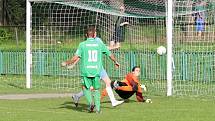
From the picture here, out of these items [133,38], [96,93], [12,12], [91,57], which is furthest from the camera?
[12,12]

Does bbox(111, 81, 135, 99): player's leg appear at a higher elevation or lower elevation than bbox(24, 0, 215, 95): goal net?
lower

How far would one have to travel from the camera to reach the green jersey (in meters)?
16.3

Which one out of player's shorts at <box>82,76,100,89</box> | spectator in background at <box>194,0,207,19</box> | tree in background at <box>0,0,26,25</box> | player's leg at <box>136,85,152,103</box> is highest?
tree in background at <box>0,0,26,25</box>

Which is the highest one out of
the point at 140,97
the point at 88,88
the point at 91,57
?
the point at 91,57

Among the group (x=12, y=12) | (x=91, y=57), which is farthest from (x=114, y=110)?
(x=12, y=12)

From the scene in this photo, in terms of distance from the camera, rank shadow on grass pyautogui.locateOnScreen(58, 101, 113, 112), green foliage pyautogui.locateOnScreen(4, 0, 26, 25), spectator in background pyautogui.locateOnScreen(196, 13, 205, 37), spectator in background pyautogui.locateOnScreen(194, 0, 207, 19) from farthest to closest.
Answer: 1. green foliage pyautogui.locateOnScreen(4, 0, 26, 25)
2. spectator in background pyautogui.locateOnScreen(196, 13, 205, 37)
3. spectator in background pyautogui.locateOnScreen(194, 0, 207, 19)
4. shadow on grass pyautogui.locateOnScreen(58, 101, 113, 112)

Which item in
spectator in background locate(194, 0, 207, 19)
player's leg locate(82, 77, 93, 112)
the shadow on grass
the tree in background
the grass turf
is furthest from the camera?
the tree in background

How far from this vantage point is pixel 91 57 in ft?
53.8

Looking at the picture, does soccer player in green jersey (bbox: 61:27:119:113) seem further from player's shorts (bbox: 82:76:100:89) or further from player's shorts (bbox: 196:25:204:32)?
player's shorts (bbox: 196:25:204:32)

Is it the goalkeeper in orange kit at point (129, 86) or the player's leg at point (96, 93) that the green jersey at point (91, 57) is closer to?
the player's leg at point (96, 93)

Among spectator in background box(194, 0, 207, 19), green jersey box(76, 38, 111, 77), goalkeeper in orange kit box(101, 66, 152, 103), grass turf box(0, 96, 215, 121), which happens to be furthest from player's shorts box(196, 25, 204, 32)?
green jersey box(76, 38, 111, 77)

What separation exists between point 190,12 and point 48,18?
7.30 metres

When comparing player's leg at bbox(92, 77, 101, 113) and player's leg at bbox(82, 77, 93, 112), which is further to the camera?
player's leg at bbox(82, 77, 93, 112)

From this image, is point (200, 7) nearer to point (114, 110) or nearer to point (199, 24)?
point (199, 24)
